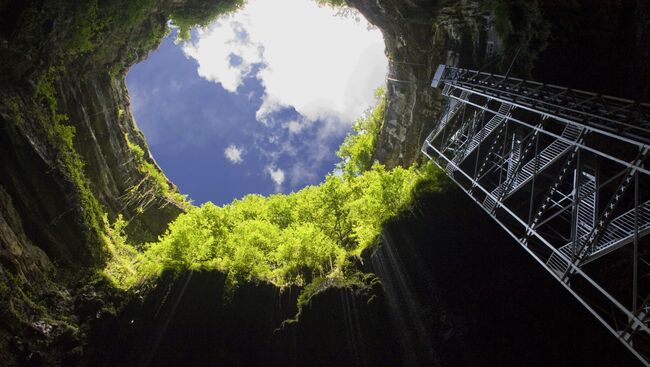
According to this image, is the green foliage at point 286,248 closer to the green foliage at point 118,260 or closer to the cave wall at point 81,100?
the green foliage at point 118,260

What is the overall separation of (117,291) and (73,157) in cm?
744

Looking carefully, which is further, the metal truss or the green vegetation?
the green vegetation

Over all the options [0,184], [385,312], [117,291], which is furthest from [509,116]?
[0,184]

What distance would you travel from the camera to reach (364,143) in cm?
3148

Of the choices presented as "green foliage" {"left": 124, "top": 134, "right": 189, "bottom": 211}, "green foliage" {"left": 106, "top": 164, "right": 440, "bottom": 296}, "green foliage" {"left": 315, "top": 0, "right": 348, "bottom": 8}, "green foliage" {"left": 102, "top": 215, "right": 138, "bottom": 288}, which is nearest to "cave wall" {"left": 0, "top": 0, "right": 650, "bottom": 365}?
"green foliage" {"left": 102, "top": 215, "right": 138, "bottom": 288}

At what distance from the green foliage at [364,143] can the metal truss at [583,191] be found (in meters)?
13.3

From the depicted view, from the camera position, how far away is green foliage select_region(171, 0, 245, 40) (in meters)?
27.8

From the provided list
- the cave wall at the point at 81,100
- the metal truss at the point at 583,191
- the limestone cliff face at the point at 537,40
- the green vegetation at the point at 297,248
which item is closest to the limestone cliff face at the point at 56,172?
the cave wall at the point at 81,100

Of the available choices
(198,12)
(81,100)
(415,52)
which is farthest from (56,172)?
(415,52)

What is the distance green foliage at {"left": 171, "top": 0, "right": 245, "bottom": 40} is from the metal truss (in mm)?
20563

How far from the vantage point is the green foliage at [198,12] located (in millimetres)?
27844

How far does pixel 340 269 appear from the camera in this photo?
1598 cm

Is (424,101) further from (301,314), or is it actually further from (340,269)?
(301,314)

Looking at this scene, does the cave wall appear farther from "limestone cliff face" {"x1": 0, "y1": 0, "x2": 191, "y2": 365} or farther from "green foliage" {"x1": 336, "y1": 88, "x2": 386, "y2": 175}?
"green foliage" {"x1": 336, "y1": 88, "x2": 386, "y2": 175}
